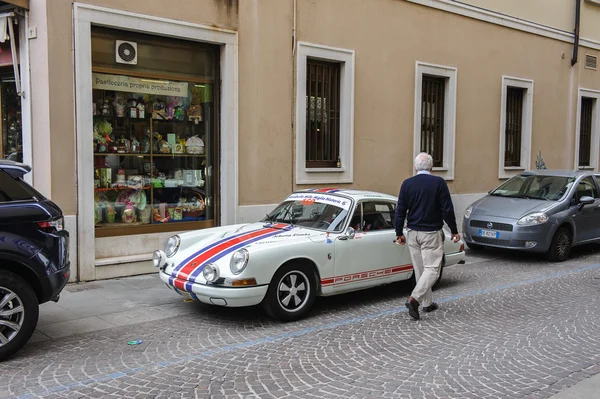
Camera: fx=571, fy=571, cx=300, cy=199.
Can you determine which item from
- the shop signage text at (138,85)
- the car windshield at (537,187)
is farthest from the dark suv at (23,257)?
the car windshield at (537,187)

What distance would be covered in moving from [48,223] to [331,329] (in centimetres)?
299

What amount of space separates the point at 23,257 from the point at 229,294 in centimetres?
192

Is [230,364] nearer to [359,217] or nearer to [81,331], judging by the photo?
[81,331]

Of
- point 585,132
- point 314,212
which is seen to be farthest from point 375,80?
point 585,132

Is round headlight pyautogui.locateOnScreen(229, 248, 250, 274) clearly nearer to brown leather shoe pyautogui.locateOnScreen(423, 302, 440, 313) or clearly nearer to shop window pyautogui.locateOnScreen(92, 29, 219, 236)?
brown leather shoe pyautogui.locateOnScreen(423, 302, 440, 313)

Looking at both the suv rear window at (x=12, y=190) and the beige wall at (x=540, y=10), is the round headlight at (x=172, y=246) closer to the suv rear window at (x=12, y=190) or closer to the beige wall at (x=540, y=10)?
the suv rear window at (x=12, y=190)

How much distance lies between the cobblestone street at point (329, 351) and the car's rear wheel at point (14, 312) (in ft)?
0.58

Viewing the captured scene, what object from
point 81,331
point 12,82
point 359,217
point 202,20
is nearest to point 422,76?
point 202,20

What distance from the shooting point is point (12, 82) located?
8.74 metres

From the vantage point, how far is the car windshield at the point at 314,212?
22.6 feet

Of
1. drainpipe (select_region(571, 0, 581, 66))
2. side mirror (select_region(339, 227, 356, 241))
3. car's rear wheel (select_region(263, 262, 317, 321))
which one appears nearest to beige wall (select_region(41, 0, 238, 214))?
car's rear wheel (select_region(263, 262, 317, 321))

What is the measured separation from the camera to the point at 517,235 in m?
9.90

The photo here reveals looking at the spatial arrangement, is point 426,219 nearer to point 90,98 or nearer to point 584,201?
point 90,98

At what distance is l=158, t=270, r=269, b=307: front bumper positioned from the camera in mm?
5758
